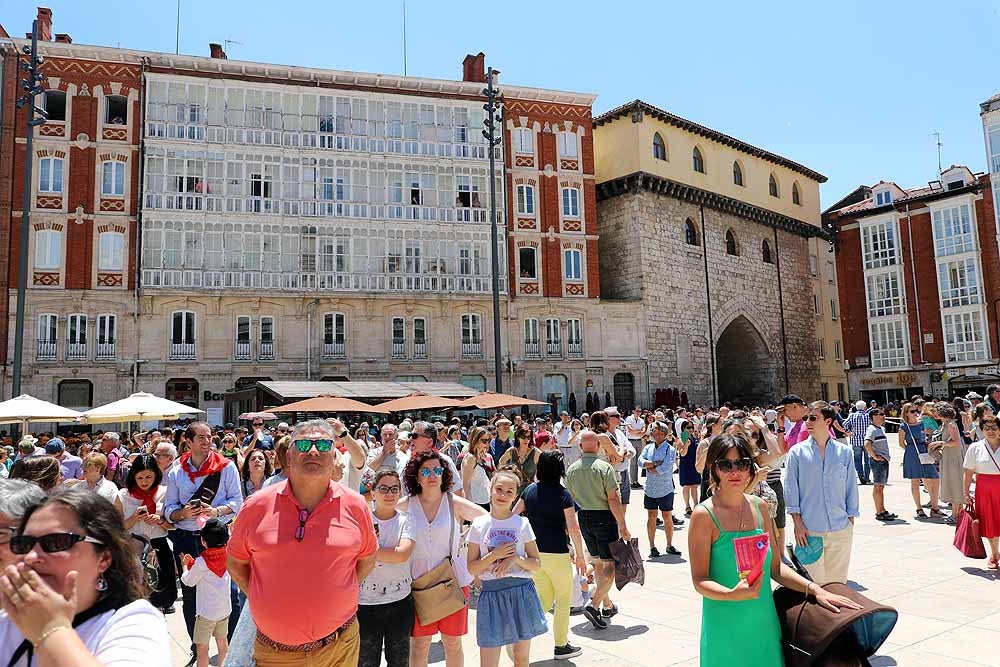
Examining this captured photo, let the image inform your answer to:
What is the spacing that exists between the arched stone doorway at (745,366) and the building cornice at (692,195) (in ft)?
20.2

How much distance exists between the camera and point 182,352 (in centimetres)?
2905

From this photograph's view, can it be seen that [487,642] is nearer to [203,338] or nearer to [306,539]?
[306,539]

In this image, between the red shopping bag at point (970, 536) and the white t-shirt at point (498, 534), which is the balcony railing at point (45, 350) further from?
the red shopping bag at point (970, 536)

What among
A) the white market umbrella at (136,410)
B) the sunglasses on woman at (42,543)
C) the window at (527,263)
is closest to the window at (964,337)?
the window at (527,263)

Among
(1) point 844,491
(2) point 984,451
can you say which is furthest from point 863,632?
(2) point 984,451

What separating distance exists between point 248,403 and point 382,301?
7.20 metres

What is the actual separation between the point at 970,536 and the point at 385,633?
6.50m

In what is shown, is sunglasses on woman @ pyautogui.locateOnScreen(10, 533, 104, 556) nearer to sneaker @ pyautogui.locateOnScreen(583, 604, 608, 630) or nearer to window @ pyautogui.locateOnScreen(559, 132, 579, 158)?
sneaker @ pyautogui.locateOnScreen(583, 604, 608, 630)

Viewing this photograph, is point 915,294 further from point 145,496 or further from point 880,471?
point 145,496

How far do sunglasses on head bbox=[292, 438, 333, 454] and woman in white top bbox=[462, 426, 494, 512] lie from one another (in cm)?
491

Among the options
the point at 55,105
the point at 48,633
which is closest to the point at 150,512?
the point at 48,633

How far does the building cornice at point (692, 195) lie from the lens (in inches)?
1428

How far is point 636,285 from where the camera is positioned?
118 ft

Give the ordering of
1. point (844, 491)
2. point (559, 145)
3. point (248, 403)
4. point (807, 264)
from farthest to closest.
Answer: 1. point (807, 264)
2. point (559, 145)
3. point (248, 403)
4. point (844, 491)
